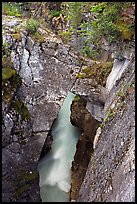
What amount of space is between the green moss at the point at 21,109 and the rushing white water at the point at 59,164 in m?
2.53

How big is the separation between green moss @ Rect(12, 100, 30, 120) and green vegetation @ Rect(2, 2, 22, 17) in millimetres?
3399

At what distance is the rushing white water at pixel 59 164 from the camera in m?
10.9

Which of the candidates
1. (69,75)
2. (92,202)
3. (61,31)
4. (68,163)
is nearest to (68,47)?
(69,75)

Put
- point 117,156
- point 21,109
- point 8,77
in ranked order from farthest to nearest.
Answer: point 21,109, point 8,77, point 117,156

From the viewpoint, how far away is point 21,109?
9852 millimetres

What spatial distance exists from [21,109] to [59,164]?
303 centimetres

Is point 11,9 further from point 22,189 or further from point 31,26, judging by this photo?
point 22,189

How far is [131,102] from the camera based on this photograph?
6.97m

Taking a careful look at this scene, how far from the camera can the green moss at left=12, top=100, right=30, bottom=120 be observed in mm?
9705

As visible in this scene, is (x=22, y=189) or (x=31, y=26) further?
(x=31, y=26)

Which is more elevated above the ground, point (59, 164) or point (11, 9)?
point (11, 9)

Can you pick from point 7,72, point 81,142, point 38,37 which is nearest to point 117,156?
point 7,72

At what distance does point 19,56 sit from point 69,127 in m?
4.53

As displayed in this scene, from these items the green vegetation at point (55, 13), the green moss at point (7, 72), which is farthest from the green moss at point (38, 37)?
the green vegetation at point (55, 13)
